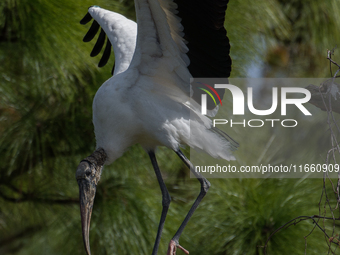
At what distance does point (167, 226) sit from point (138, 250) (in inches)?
5.7

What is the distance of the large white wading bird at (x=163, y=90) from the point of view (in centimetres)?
111

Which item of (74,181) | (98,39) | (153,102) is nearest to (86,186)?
(153,102)

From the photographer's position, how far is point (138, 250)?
5.43 ft

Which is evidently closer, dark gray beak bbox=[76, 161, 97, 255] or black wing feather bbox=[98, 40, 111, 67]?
dark gray beak bbox=[76, 161, 97, 255]

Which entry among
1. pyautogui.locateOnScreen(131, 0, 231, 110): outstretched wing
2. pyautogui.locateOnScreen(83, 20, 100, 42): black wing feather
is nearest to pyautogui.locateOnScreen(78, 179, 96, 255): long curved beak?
pyautogui.locateOnScreen(131, 0, 231, 110): outstretched wing

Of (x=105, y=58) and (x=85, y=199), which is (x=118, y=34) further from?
(x=85, y=199)

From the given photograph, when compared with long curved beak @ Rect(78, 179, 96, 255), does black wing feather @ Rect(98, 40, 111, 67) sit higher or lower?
higher

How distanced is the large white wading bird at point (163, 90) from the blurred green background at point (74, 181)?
15.3 inches

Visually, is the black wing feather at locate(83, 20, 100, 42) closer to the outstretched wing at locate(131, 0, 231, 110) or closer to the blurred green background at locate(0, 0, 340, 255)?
Answer: the blurred green background at locate(0, 0, 340, 255)

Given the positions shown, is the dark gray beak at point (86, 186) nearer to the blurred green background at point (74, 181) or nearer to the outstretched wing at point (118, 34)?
the outstretched wing at point (118, 34)

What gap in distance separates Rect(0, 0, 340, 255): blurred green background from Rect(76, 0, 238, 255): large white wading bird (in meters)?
0.39

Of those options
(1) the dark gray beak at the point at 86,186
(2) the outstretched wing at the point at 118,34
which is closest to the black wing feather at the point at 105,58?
(2) the outstretched wing at the point at 118,34

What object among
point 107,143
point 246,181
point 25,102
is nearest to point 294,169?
point 246,181

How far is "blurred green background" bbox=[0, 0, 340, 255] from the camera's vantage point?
5.44ft
